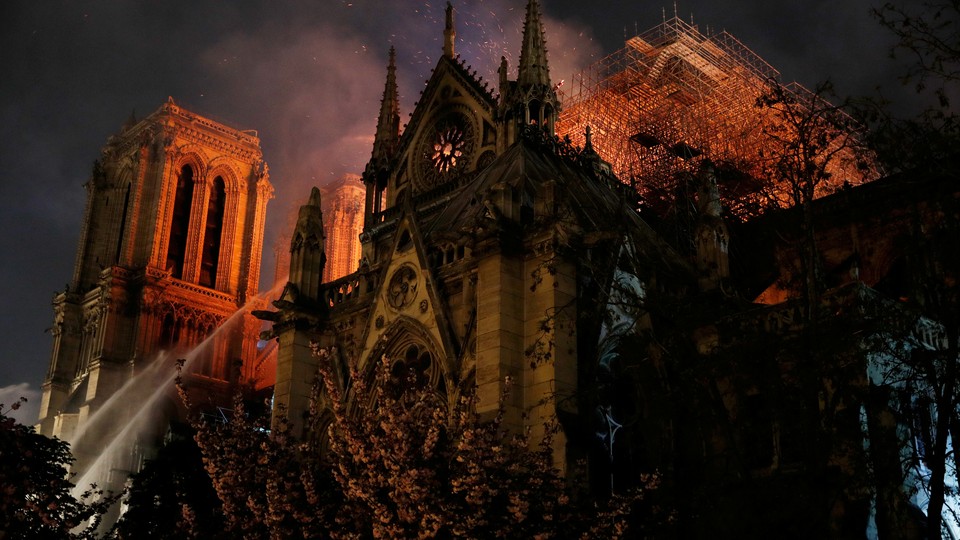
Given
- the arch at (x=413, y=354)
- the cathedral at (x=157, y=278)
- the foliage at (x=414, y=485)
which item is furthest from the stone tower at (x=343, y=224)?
the foliage at (x=414, y=485)

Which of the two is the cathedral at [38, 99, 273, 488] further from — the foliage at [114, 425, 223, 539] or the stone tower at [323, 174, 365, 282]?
the foliage at [114, 425, 223, 539]

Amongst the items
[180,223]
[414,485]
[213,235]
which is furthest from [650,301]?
[213,235]

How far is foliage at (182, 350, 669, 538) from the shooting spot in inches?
710

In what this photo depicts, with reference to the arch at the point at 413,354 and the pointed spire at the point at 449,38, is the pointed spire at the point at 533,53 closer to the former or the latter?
the pointed spire at the point at 449,38

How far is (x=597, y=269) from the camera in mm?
21391

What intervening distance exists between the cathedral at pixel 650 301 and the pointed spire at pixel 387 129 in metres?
0.10

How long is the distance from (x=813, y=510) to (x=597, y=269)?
23.8ft

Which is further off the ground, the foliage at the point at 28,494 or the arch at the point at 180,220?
the arch at the point at 180,220

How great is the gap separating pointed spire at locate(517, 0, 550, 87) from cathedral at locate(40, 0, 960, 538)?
97 mm

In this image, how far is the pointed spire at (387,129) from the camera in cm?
4484

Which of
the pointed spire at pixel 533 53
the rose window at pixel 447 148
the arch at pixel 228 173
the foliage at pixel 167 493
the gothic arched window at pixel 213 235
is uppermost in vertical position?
the arch at pixel 228 173

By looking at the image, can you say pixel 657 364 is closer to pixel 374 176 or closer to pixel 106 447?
pixel 374 176

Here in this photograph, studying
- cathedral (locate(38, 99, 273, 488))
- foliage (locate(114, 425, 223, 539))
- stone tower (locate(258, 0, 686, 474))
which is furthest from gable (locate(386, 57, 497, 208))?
cathedral (locate(38, 99, 273, 488))

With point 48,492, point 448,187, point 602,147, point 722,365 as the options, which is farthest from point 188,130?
point 722,365
